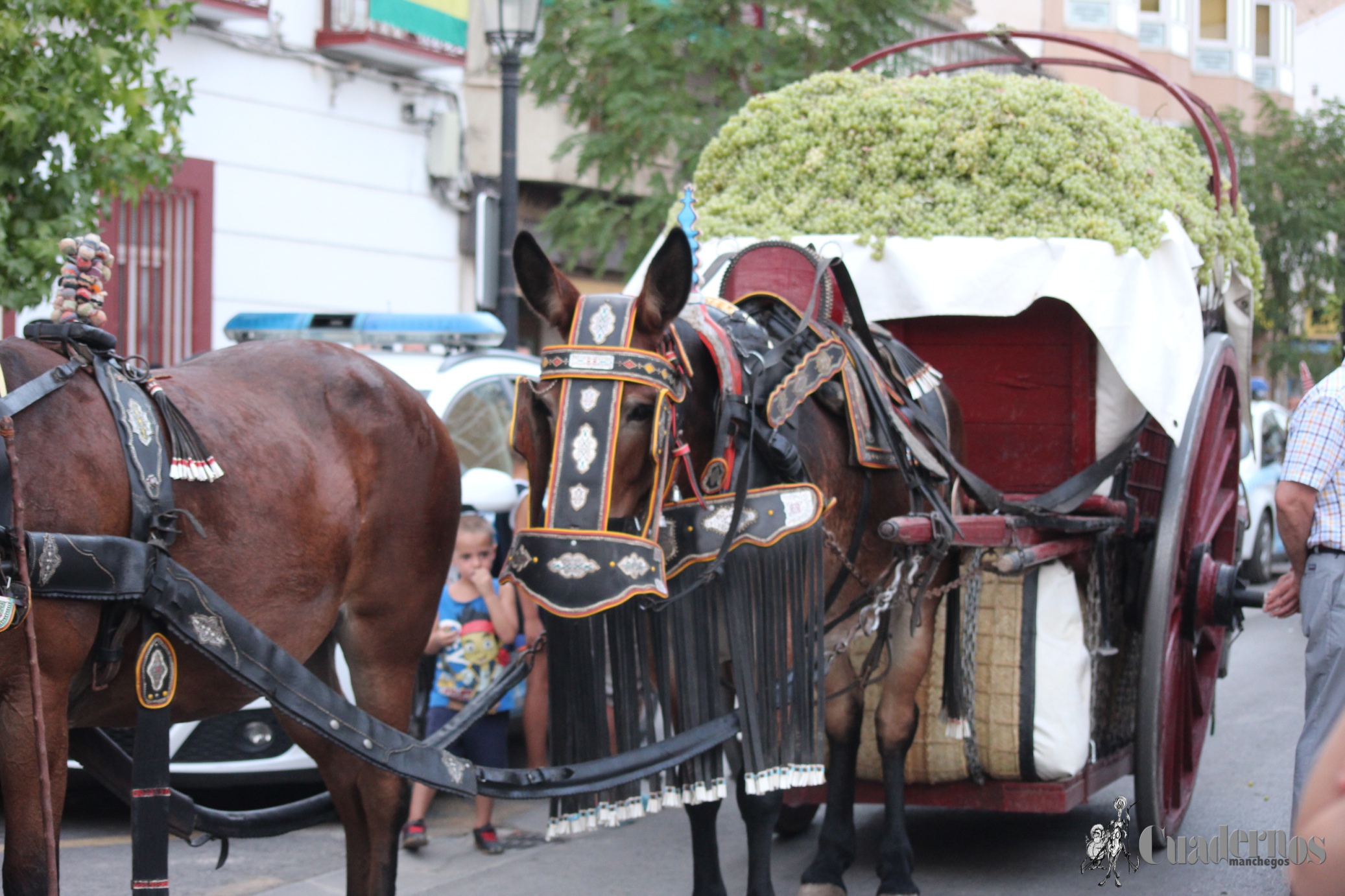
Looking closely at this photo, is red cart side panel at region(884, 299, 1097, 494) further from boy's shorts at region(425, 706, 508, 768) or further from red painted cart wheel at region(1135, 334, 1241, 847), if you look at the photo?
boy's shorts at region(425, 706, 508, 768)

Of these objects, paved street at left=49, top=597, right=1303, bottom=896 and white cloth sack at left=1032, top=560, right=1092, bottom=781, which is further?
paved street at left=49, top=597, right=1303, bottom=896

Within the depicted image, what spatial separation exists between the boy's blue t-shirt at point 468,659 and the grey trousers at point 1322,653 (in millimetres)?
2845

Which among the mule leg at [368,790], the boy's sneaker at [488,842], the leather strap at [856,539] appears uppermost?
the leather strap at [856,539]

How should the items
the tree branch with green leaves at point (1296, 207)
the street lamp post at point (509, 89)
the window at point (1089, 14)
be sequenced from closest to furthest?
the street lamp post at point (509, 89)
the tree branch with green leaves at point (1296, 207)
the window at point (1089, 14)

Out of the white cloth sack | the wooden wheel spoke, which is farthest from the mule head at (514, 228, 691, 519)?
the wooden wheel spoke

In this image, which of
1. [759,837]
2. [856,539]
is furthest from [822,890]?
[856,539]

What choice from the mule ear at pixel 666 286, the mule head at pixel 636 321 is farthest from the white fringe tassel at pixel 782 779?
the mule ear at pixel 666 286

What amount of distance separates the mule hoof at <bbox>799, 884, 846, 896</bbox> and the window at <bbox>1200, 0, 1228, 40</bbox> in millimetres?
Answer: 25865

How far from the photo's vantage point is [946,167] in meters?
4.76

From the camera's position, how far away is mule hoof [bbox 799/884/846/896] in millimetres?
4271

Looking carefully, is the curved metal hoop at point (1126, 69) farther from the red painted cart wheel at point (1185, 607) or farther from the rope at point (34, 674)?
the rope at point (34, 674)

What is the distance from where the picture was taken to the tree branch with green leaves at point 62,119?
5.25 meters

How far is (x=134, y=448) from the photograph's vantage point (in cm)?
279

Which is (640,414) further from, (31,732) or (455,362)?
(455,362)
